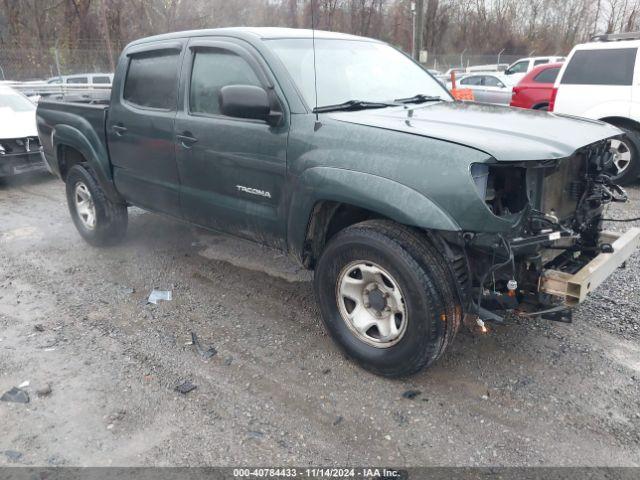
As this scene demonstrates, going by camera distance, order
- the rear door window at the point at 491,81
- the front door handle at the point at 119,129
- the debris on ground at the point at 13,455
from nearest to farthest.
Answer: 1. the debris on ground at the point at 13,455
2. the front door handle at the point at 119,129
3. the rear door window at the point at 491,81

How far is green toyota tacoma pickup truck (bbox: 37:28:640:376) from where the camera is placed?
272cm

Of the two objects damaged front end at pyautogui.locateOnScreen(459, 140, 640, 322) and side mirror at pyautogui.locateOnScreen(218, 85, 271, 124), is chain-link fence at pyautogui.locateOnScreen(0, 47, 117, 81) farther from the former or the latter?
damaged front end at pyautogui.locateOnScreen(459, 140, 640, 322)

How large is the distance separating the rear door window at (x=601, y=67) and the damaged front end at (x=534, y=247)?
5261mm

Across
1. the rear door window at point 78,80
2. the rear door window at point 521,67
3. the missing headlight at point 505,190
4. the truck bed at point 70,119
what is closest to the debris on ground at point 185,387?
the missing headlight at point 505,190

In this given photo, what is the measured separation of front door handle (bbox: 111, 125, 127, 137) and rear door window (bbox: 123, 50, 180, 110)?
0.24m

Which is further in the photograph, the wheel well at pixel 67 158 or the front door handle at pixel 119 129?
the wheel well at pixel 67 158

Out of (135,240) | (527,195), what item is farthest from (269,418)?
(135,240)

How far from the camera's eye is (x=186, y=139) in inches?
156

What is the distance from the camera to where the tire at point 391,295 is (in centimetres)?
283

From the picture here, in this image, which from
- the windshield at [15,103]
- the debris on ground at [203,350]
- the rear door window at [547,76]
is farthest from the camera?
the rear door window at [547,76]

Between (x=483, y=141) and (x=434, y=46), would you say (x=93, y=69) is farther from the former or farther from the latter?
(x=434, y=46)

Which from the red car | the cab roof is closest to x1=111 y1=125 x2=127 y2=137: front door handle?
the cab roof

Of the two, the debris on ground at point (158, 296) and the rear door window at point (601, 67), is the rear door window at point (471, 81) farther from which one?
the debris on ground at point (158, 296)

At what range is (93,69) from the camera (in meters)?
25.9
